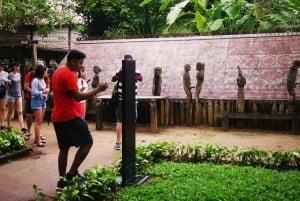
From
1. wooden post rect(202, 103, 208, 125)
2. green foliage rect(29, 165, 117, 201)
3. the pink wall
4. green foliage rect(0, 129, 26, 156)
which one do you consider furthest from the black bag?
wooden post rect(202, 103, 208, 125)

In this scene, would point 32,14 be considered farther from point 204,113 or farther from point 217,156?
point 217,156

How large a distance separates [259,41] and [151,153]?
23.8 ft

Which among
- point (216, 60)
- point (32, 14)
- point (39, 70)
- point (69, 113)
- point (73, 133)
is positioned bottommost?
point (73, 133)

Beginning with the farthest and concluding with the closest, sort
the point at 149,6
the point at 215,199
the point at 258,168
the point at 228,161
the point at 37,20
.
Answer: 1. the point at 149,6
2. the point at 37,20
3. the point at 228,161
4. the point at 258,168
5. the point at 215,199

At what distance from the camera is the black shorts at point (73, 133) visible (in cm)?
465

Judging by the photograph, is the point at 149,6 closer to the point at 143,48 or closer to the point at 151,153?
the point at 143,48

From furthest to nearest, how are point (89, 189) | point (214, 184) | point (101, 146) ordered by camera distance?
1. point (101, 146)
2. point (214, 184)
3. point (89, 189)

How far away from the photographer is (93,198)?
14.3ft

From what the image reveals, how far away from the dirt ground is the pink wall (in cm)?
148

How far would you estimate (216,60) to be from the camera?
11.8 metres

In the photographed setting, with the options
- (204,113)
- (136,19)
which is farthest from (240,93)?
(136,19)

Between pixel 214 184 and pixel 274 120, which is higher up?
pixel 274 120

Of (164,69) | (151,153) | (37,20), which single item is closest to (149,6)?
(164,69)

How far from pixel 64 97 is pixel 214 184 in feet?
7.27
